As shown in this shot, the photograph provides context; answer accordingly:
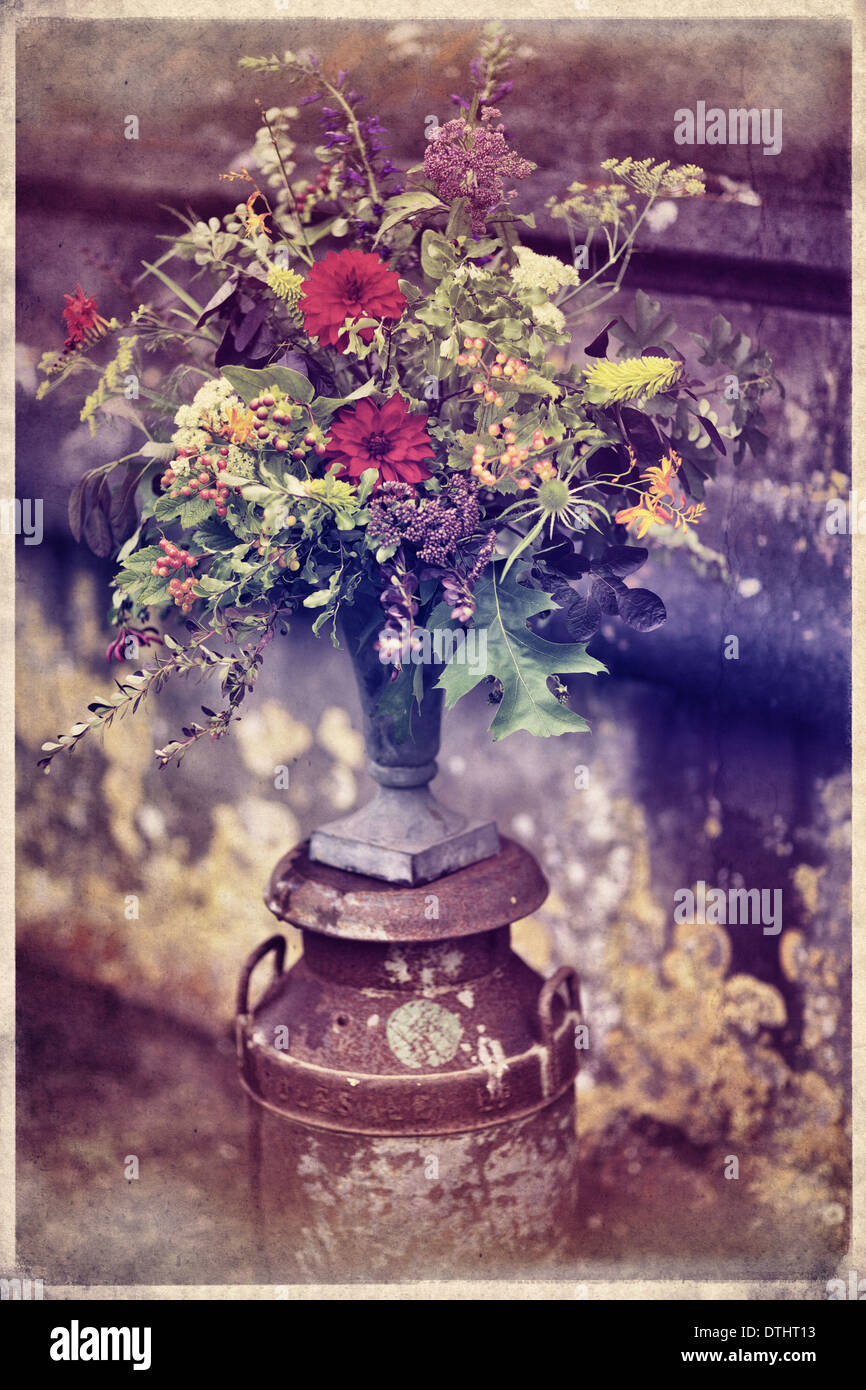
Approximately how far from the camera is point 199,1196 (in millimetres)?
2068

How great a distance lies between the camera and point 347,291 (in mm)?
1383

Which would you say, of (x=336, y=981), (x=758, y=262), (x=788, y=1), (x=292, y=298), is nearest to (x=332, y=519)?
(x=292, y=298)

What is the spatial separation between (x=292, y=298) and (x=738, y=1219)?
169 cm

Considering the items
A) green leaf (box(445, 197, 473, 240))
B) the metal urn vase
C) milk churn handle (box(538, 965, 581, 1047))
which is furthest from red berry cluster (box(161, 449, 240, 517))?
milk churn handle (box(538, 965, 581, 1047))

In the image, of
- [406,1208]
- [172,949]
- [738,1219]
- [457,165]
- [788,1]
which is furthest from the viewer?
[172,949]

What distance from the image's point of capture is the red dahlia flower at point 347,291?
54.2 inches

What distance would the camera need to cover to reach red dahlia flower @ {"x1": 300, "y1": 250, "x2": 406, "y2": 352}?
4.52 ft

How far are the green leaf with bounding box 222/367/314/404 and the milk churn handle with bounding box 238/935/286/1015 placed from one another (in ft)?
2.61

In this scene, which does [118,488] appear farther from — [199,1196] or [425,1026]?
[199,1196]

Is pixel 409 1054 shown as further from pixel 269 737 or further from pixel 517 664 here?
pixel 269 737

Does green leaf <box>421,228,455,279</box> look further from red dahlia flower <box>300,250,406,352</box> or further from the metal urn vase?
the metal urn vase

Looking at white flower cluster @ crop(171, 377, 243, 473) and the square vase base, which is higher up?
white flower cluster @ crop(171, 377, 243, 473)

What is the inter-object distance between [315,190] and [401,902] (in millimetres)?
978

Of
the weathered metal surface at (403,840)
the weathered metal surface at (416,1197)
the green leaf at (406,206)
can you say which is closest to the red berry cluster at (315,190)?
the green leaf at (406,206)
